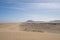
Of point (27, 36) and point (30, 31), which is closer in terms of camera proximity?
point (27, 36)

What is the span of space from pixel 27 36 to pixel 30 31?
0.22 meters

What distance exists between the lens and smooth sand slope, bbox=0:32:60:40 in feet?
7.14

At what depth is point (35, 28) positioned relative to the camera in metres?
2.46

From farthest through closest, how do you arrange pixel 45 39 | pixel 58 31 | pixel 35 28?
pixel 35 28, pixel 58 31, pixel 45 39

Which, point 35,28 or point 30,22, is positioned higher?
point 30,22

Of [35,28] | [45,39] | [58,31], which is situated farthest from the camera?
[35,28]

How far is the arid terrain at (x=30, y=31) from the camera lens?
2215 mm

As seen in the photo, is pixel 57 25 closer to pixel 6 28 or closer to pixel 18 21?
pixel 18 21

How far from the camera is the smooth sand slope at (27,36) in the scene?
2.18 meters

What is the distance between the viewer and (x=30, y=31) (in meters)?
2.45

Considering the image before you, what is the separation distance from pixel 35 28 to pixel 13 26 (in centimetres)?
53

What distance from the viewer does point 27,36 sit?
88.7 inches

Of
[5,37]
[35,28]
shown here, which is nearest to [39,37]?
[35,28]

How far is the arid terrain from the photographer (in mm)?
2215
